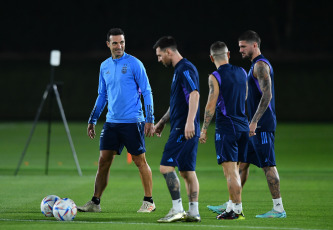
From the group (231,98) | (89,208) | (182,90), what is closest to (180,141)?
(182,90)

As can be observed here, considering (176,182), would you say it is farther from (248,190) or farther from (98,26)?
(98,26)

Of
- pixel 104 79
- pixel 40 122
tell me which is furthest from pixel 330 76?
pixel 104 79

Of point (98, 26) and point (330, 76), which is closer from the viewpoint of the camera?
point (330, 76)

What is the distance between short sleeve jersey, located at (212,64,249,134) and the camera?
798cm

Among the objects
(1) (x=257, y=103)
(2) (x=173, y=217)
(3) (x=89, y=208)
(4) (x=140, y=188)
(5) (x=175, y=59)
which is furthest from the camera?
(4) (x=140, y=188)

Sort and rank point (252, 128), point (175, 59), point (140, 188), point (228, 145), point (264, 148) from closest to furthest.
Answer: point (175, 59), point (228, 145), point (252, 128), point (264, 148), point (140, 188)

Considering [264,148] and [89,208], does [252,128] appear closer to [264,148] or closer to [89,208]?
[264,148]

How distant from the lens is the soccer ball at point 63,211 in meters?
7.93

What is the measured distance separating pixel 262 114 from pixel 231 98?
0.52m

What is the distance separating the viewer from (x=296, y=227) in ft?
24.4

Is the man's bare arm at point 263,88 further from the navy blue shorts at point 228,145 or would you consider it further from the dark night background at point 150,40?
the dark night background at point 150,40

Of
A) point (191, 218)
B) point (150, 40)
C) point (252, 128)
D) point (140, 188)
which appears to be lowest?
point (140, 188)

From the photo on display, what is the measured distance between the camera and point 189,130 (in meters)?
7.59

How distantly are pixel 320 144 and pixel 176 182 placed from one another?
14.4 metres
